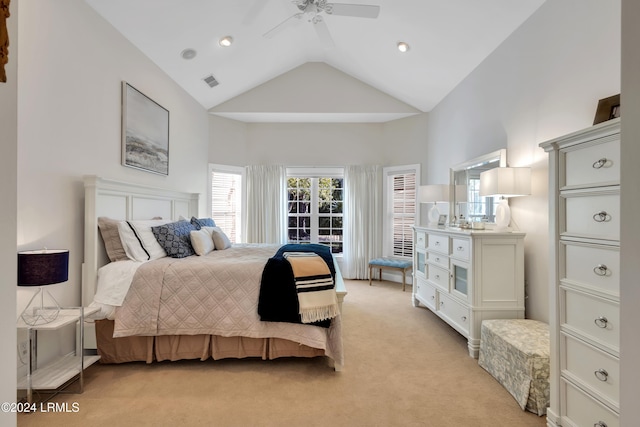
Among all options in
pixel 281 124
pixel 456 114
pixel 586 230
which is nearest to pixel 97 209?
pixel 586 230

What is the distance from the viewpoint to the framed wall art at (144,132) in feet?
10.2

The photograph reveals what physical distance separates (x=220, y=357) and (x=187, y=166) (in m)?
2.94

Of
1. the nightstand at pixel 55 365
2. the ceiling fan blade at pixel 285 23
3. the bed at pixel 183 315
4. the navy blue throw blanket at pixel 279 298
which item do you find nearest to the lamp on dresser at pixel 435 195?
the bed at pixel 183 315

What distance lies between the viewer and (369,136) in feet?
18.4

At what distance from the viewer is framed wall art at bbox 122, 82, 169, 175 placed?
3109 mm

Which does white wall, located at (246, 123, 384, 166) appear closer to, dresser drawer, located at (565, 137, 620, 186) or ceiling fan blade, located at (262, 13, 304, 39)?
ceiling fan blade, located at (262, 13, 304, 39)

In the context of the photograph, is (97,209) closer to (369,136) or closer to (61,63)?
(61,63)

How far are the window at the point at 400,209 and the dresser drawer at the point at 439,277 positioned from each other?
6.06 ft

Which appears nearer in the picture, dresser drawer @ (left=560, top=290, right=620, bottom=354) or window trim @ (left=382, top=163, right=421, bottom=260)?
dresser drawer @ (left=560, top=290, right=620, bottom=354)

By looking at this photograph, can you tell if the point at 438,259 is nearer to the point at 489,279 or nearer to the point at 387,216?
the point at 489,279

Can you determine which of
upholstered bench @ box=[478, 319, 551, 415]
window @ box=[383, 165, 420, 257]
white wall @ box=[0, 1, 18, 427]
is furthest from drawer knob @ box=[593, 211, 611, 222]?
window @ box=[383, 165, 420, 257]

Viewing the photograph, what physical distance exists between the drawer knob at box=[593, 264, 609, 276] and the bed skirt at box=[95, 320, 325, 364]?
1804 millimetres

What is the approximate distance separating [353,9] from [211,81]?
244 centimetres

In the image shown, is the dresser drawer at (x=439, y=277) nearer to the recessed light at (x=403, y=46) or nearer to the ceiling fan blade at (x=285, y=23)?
the recessed light at (x=403, y=46)
